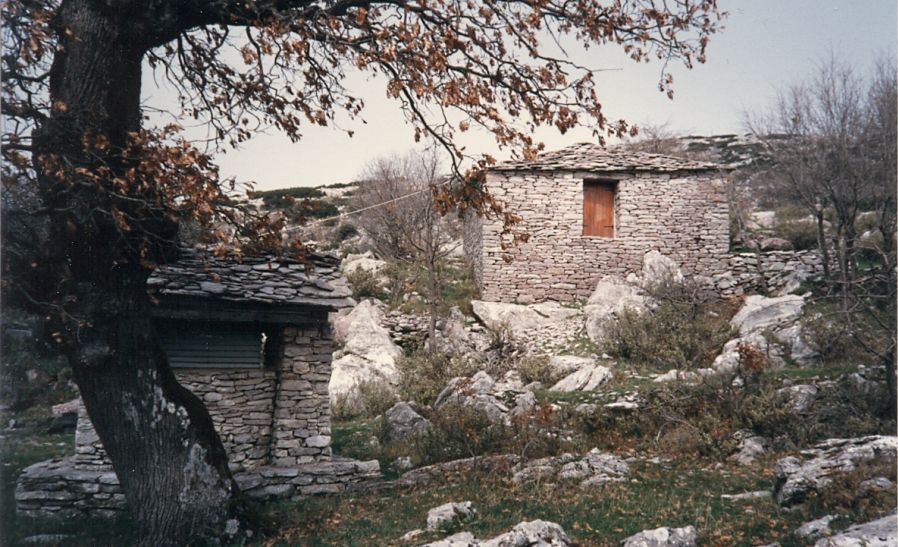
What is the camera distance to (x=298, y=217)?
614cm

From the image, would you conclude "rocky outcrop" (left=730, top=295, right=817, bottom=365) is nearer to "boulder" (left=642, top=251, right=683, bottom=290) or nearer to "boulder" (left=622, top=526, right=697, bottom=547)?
"boulder" (left=642, top=251, right=683, bottom=290)

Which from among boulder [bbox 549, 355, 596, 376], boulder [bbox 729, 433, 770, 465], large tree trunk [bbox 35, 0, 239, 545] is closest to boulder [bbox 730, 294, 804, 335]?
boulder [bbox 549, 355, 596, 376]

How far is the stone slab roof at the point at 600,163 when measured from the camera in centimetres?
1961

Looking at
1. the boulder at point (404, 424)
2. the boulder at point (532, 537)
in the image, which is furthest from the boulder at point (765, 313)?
the boulder at point (532, 537)

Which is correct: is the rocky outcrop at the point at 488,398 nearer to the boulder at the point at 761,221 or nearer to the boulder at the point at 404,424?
the boulder at the point at 404,424

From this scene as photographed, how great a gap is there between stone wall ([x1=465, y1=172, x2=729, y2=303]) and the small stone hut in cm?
3

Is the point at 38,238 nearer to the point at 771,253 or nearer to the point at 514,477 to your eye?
the point at 514,477

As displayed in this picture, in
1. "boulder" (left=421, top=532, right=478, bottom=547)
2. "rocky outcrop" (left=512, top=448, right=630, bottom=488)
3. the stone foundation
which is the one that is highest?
"boulder" (left=421, top=532, right=478, bottom=547)

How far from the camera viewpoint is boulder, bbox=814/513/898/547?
4.37m

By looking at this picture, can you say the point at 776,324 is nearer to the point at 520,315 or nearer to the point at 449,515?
the point at 520,315

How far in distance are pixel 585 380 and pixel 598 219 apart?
747cm

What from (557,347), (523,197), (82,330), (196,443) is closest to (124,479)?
(196,443)

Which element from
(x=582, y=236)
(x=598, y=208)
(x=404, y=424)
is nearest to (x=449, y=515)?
(x=404, y=424)

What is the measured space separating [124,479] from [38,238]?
2.43 meters
